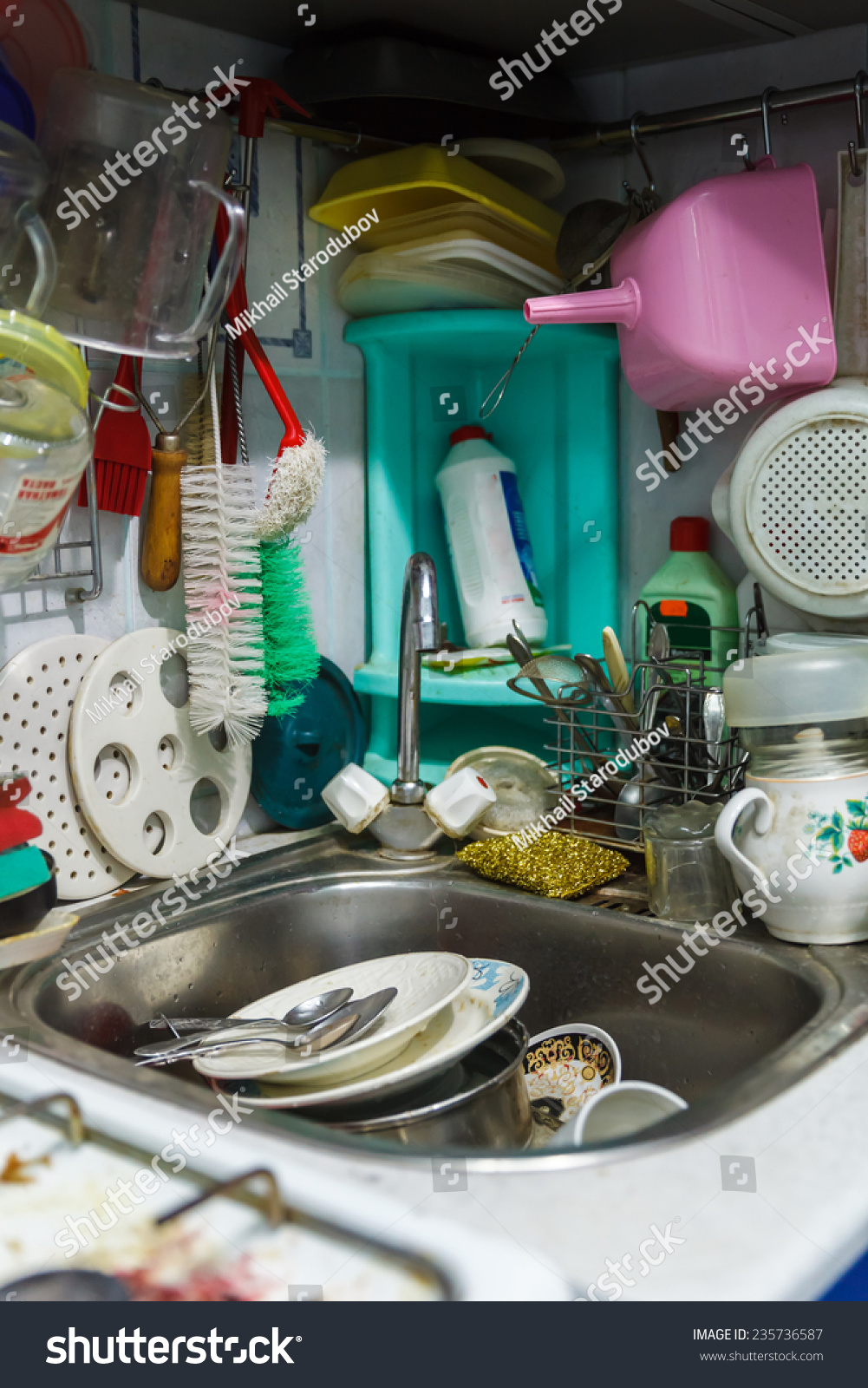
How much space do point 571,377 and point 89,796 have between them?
2.22ft

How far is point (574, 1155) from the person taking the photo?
2.12ft

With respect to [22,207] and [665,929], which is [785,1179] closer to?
[665,929]

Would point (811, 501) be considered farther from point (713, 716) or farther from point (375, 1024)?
point (375, 1024)

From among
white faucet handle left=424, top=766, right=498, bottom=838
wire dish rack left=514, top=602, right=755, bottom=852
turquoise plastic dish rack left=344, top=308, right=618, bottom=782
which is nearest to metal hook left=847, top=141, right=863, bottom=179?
turquoise plastic dish rack left=344, top=308, right=618, bottom=782

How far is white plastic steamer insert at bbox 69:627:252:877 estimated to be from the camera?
1.02 meters

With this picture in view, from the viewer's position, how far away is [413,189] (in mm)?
1176

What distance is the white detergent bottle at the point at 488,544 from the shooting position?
129 centimetres

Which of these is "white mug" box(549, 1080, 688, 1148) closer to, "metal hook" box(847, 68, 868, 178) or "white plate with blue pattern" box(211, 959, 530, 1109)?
"white plate with blue pattern" box(211, 959, 530, 1109)

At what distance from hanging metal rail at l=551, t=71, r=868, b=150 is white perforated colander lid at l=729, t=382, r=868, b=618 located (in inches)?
10.4

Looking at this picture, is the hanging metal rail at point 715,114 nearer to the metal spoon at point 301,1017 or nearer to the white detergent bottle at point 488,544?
the white detergent bottle at point 488,544

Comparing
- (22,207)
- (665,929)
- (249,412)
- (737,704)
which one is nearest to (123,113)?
(22,207)

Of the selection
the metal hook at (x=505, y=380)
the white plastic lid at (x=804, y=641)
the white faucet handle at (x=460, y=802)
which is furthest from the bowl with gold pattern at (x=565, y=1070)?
the metal hook at (x=505, y=380)

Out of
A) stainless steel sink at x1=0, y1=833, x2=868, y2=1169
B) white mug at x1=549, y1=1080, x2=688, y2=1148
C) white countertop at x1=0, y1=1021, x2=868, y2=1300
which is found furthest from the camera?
stainless steel sink at x1=0, y1=833, x2=868, y2=1169
